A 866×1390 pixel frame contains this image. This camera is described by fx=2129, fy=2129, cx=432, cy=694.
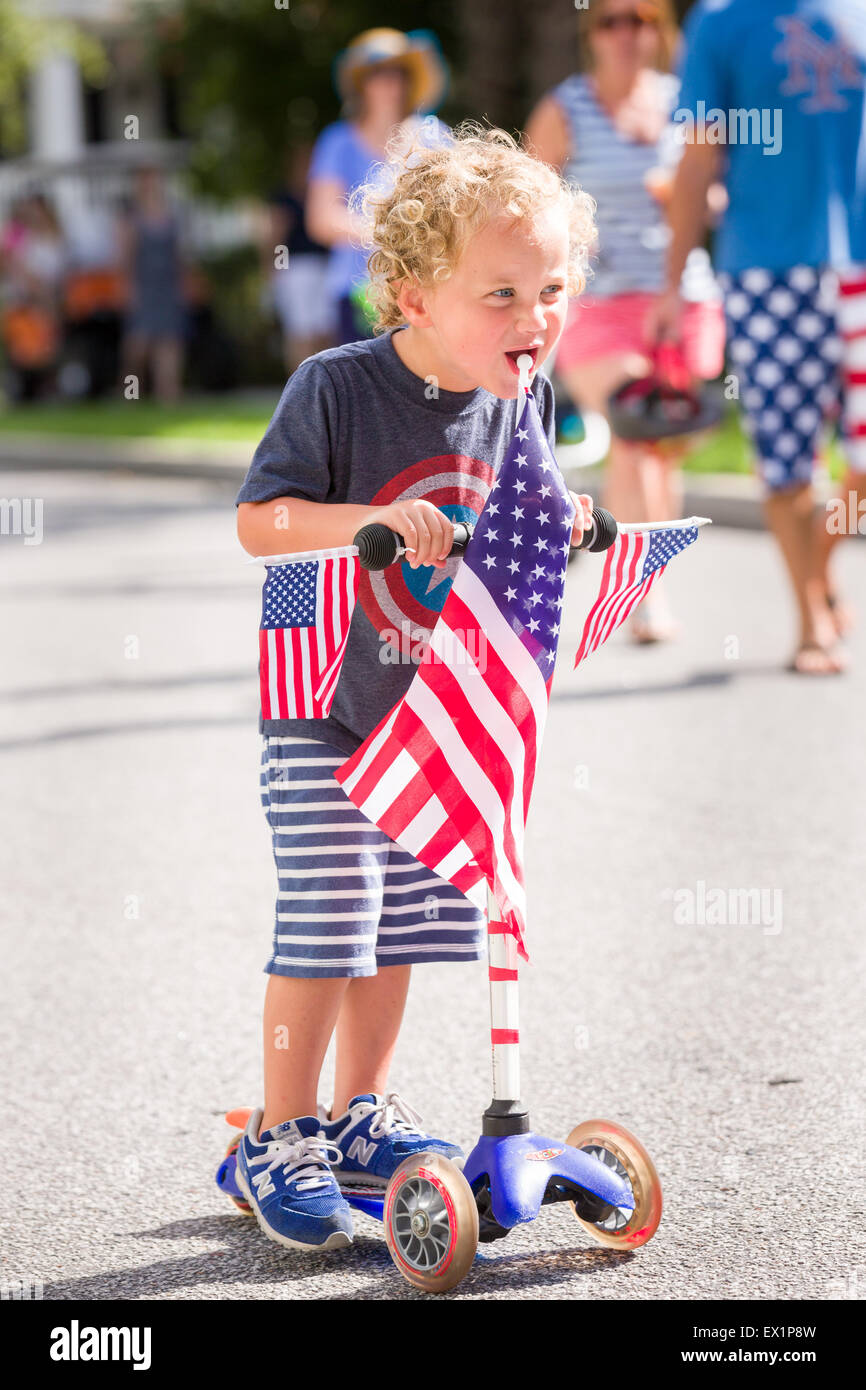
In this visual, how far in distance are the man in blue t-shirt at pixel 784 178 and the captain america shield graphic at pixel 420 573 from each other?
3858 mm

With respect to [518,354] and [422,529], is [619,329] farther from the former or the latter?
[422,529]

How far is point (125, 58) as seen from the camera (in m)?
34.4

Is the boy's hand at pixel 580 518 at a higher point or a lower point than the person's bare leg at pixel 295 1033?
higher

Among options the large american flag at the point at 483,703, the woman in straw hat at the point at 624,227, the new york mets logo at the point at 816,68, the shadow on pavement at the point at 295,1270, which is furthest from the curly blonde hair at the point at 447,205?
the woman in straw hat at the point at 624,227

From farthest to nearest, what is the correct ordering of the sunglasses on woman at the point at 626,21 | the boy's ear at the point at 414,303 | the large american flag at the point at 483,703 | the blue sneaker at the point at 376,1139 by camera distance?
the sunglasses on woman at the point at 626,21, the blue sneaker at the point at 376,1139, the boy's ear at the point at 414,303, the large american flag at the point at 483,703

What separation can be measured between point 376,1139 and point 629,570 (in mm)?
870

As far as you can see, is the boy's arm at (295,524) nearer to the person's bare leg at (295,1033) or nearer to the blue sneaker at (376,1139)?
the person's bare leg at (295,1033)

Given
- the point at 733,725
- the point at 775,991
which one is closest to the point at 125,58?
the point at 733,725

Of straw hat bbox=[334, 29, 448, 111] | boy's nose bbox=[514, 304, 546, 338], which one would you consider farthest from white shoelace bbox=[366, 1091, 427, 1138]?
straw hat bbox=[334, 29, 448, 111]

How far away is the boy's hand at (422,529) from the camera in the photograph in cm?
256

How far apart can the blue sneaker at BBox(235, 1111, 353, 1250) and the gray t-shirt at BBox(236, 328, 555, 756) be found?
0.54 m

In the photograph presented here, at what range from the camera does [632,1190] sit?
9.09 ft

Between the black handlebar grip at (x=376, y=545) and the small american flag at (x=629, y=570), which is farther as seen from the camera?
the small american flag at (x=629, y=570)
